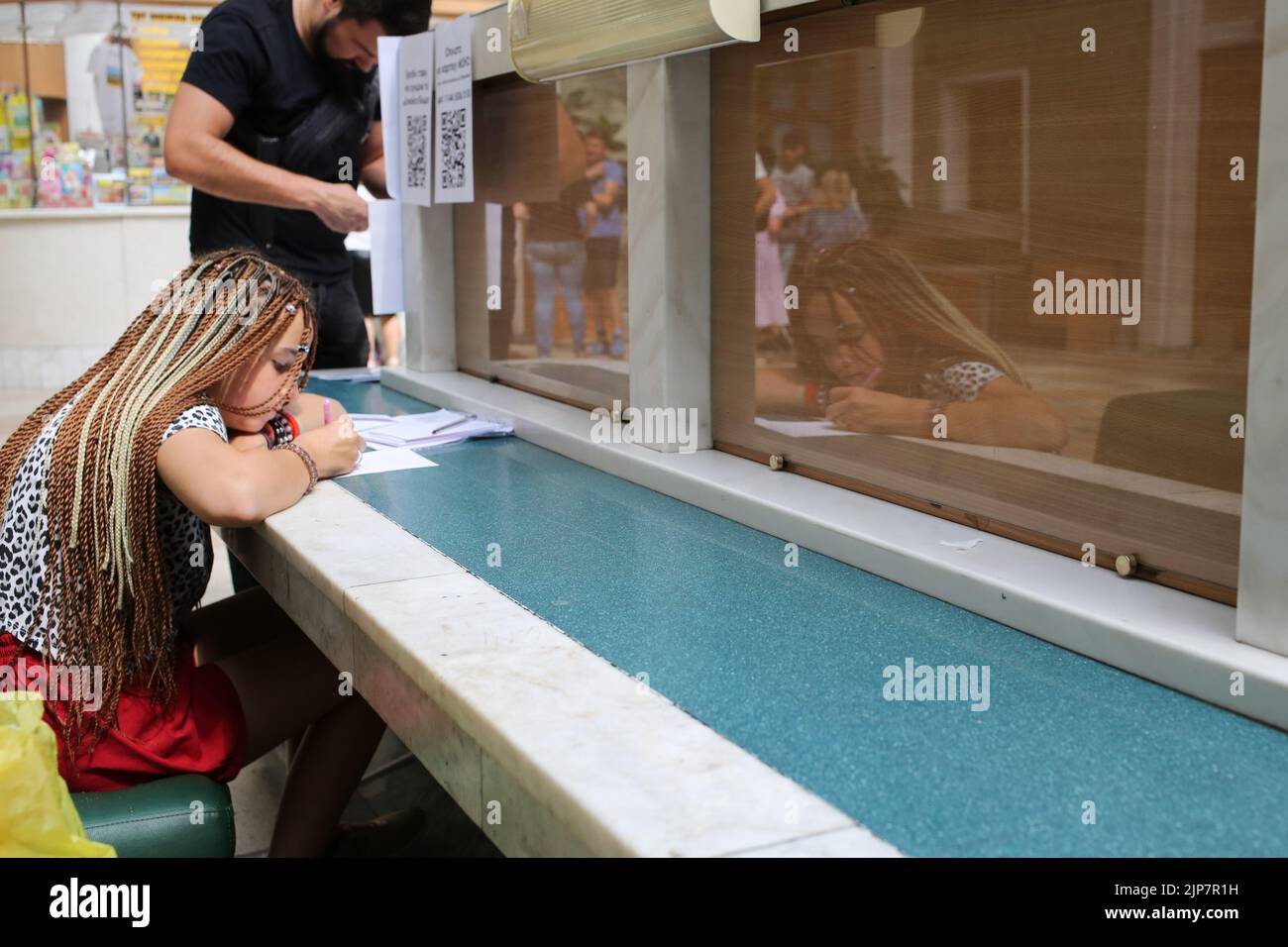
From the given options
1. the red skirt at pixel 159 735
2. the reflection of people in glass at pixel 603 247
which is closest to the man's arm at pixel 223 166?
the reflection of people in glass at pixel 603 247

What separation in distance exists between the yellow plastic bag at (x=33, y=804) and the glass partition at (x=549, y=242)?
3.82ft

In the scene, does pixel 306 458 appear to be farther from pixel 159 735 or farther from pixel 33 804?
pixel 33 804

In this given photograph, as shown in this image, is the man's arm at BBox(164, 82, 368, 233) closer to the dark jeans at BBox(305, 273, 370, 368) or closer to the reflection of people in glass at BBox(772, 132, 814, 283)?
the dark jeans at BBox(305, 273, 370, 368)

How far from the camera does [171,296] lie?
5.93ft

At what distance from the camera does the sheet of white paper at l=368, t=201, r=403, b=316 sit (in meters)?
2.80

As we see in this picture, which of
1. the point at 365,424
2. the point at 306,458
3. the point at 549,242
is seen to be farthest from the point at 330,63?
the point at 306,458

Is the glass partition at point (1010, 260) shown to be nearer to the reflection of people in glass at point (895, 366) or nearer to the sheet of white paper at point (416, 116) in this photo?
the reflection of people in glass at point (895, 366)

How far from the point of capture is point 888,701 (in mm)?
1038

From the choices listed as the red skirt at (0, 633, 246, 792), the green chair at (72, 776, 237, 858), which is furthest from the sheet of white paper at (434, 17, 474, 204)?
the green chair at (72, 776, 237, 858)

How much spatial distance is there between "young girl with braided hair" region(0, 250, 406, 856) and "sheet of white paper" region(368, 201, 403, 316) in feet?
3.10

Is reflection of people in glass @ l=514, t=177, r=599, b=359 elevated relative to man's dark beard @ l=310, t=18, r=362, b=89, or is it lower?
lower

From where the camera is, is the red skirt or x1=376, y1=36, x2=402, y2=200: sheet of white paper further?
x1=376, y1=36, x2=402, y2=200: sheet of white paper
